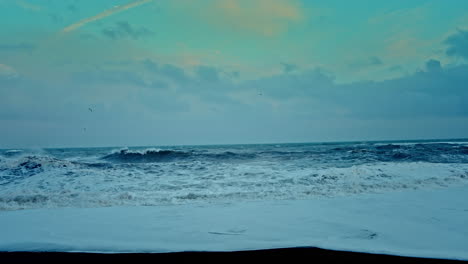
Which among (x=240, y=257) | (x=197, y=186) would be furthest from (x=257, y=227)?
(x=197, y=186)

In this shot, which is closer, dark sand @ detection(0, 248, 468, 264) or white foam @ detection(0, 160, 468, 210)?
dark sand @ detection(0, 248, 468, 264)

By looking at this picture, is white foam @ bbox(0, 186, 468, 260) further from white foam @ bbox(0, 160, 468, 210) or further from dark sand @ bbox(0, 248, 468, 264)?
white foam @ bbox(0, 160, 468, 210)

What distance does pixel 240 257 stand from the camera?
9.86 ft

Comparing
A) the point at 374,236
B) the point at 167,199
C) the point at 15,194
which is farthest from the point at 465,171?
the point at 15,194

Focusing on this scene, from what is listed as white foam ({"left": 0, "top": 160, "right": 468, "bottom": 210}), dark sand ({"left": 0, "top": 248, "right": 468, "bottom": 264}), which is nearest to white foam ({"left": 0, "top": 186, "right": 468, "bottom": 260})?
dark sand ({"left": 0, "top": 248, "right": 468, "bottom": 264})

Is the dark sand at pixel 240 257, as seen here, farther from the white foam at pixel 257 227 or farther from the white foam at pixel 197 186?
the white foam at pixel 197 186

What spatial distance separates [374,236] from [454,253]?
79 cm

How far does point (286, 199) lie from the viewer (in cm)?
557

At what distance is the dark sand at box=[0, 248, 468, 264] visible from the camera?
290 cm

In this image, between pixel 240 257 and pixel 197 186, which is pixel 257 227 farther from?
pixel 197 186

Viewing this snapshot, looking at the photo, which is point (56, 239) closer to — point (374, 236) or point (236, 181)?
point (374, 236)

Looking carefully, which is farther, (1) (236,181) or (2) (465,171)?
(2) (465,171)

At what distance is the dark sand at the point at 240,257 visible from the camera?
2.90 metres

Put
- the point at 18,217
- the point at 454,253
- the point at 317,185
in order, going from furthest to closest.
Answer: the point at 317,185 → the point at 18,217 → the point at 454,253
